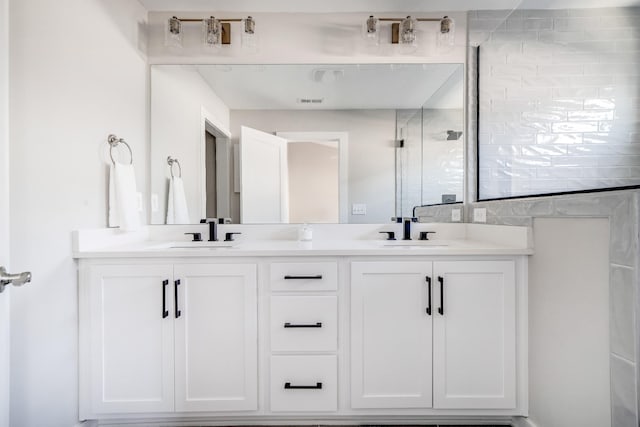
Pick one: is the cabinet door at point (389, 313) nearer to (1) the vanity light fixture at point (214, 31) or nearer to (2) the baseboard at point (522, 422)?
(2) the baseboard at point (522, 422)

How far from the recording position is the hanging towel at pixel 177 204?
187 centimetres

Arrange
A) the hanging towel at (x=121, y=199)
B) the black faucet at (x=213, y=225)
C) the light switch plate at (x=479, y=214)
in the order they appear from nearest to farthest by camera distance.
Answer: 1. the hanging towel at (x=121, y=199)
2. the light switch plate at (x=479, y=214)
3. the black faucet at (x=213, y=225)

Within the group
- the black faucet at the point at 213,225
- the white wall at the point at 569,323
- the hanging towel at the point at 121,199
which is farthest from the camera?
the black faucet at the point at 213,225

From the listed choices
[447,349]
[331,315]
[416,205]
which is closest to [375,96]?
[416,205]

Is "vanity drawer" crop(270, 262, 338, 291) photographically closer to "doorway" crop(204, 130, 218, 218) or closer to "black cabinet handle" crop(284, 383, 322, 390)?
"black cabinet handle" crop(284, 383, 322, 390)

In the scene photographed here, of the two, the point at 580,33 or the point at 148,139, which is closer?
the point at 580,33

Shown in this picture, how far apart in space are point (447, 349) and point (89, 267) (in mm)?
1687

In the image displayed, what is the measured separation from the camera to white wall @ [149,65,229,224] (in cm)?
185

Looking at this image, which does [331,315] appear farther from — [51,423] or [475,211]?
[51,423]

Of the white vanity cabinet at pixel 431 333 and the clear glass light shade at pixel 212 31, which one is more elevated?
the clear glass light shade at pixel 212 31

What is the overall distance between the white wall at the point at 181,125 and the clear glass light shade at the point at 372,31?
39.2 inches

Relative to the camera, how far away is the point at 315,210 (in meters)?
1.86

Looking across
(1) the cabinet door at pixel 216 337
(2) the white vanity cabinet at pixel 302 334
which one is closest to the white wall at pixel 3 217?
(1) the cabinet door at pixel 216 337

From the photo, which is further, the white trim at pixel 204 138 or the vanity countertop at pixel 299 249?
the white trim at pixel 204 138
